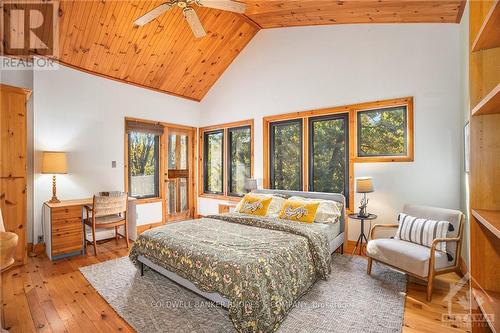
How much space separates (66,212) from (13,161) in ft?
3.02

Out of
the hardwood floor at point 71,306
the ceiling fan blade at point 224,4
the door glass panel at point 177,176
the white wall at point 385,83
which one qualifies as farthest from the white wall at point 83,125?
the ceiling fan blade at point 224,4

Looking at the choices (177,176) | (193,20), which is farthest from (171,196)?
(193,20)

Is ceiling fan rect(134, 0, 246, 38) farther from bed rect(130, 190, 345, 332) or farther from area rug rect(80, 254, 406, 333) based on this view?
area rug rect(80, 254, 406, 333)

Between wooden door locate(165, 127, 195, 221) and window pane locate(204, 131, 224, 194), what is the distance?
0.37m

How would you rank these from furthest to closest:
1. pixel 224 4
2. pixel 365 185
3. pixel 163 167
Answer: pixel 163 167 < pixel 365 185 < pixel 224 4

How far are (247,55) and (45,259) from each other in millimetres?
5003

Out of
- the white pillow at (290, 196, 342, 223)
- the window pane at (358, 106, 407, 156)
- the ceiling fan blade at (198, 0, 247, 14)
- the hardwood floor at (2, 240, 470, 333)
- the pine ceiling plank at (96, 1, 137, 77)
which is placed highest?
the pine ceiling plank at (96, 1, 137, 77)

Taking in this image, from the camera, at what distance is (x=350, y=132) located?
396 cm

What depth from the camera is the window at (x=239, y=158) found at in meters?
5.42

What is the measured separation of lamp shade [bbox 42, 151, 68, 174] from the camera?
364cm

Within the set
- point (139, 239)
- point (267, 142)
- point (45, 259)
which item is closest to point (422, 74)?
point (267, 142)

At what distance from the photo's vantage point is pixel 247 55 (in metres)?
5.32

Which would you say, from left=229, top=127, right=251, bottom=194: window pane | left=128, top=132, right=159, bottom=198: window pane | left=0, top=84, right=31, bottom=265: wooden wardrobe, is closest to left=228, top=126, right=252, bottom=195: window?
left=229, top=127, right=251, bottom=194: window pane

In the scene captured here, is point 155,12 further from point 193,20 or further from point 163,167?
point 163,167
